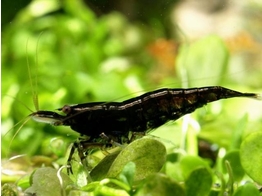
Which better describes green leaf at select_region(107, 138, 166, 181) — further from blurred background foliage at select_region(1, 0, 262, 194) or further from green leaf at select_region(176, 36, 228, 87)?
green leaf at select_region(176, 36, 228, 87)

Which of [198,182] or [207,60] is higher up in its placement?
[207,60]

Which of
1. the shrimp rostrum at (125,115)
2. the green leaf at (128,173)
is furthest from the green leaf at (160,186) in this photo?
the shrimp rostrum at (125,115)

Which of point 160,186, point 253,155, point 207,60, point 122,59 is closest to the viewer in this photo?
point 160,186

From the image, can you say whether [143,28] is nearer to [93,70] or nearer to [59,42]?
[59,42]

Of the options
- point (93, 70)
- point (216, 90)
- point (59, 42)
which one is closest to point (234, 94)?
point (216, 90)

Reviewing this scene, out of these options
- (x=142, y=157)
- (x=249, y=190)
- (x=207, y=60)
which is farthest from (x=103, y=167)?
(x=207, y=60)

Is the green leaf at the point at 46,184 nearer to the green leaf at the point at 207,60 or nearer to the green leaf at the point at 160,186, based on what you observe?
the green leaf at the point at 160,186

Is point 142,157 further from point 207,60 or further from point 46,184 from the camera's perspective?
point 207,60
